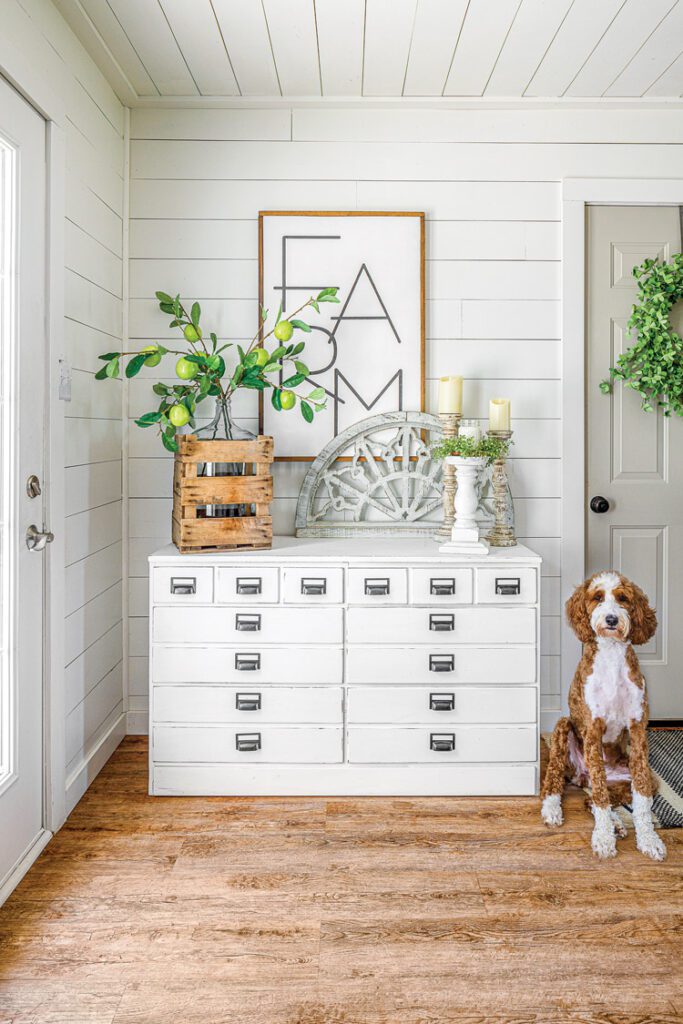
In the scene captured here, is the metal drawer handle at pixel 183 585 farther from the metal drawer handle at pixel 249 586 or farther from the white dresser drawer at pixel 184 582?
the metal drawer handle at pixel 249 586

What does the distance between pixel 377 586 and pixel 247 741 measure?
2.20 ft

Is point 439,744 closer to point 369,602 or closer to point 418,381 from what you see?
point 369,602

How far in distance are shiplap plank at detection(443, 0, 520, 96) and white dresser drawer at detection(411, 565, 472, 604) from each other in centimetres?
170

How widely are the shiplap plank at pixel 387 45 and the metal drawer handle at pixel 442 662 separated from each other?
6.56 ft

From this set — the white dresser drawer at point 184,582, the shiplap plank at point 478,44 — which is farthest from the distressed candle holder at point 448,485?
the shiplap plank at point 478,44

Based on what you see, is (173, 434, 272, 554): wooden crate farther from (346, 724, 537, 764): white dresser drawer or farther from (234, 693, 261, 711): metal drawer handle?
(346, 724, 537, 764): white dresser drawer

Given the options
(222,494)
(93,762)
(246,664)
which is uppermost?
(222,494)

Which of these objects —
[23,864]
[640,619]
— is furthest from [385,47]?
[23,864]

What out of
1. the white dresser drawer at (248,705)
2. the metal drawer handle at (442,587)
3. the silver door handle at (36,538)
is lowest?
the white dresser drawer at (248,705)

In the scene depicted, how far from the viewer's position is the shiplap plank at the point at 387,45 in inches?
86.9

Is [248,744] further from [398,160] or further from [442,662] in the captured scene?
[398,160]

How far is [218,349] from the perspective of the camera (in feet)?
9.42

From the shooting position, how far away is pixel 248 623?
2428mm

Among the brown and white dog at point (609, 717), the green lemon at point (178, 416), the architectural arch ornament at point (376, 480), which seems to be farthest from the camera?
the architectural arch ornament at point (376, 480)
